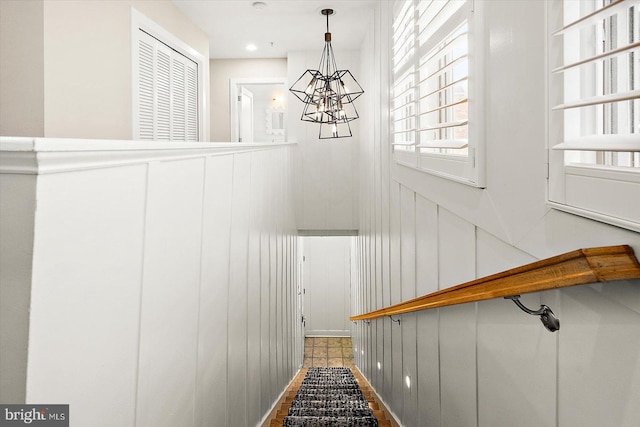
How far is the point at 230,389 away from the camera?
2367 millimetres

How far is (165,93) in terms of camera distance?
176 inches

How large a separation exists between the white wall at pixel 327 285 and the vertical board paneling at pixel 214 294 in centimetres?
603

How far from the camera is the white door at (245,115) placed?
673 centimetres

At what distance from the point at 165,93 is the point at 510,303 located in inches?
157

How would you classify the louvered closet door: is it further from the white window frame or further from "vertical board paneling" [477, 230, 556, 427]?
"vertical board paneling" [477, 230, 556, 427]

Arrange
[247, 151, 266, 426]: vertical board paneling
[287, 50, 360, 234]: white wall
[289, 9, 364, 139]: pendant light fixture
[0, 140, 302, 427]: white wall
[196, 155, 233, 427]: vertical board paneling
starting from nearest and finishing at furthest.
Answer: [0, 140, 302, 427]: white wall, [196, 155, 233, 427]: vertical board paneling, [247, 151, 266, 426]: vertical board paneling, [289, 9, 364, 139]: pendant light fixture, [287, 50, 360, 234]: white wall

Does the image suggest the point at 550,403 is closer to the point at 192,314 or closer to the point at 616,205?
the point at 616,205

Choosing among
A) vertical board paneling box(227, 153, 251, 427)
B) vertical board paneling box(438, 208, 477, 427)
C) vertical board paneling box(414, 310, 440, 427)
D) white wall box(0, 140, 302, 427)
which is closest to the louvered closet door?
vertical board paneling box(227, 153, 251, 427)

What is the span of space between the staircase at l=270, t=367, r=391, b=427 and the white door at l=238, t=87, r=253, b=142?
11.5ft

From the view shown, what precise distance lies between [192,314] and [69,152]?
94cm

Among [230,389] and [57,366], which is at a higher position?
[57,366]

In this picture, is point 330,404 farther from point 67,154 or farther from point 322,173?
point 322,173

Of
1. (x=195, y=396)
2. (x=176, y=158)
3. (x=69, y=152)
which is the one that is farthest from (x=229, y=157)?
(x=69, y=152)

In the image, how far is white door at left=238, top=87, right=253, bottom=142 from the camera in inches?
265
